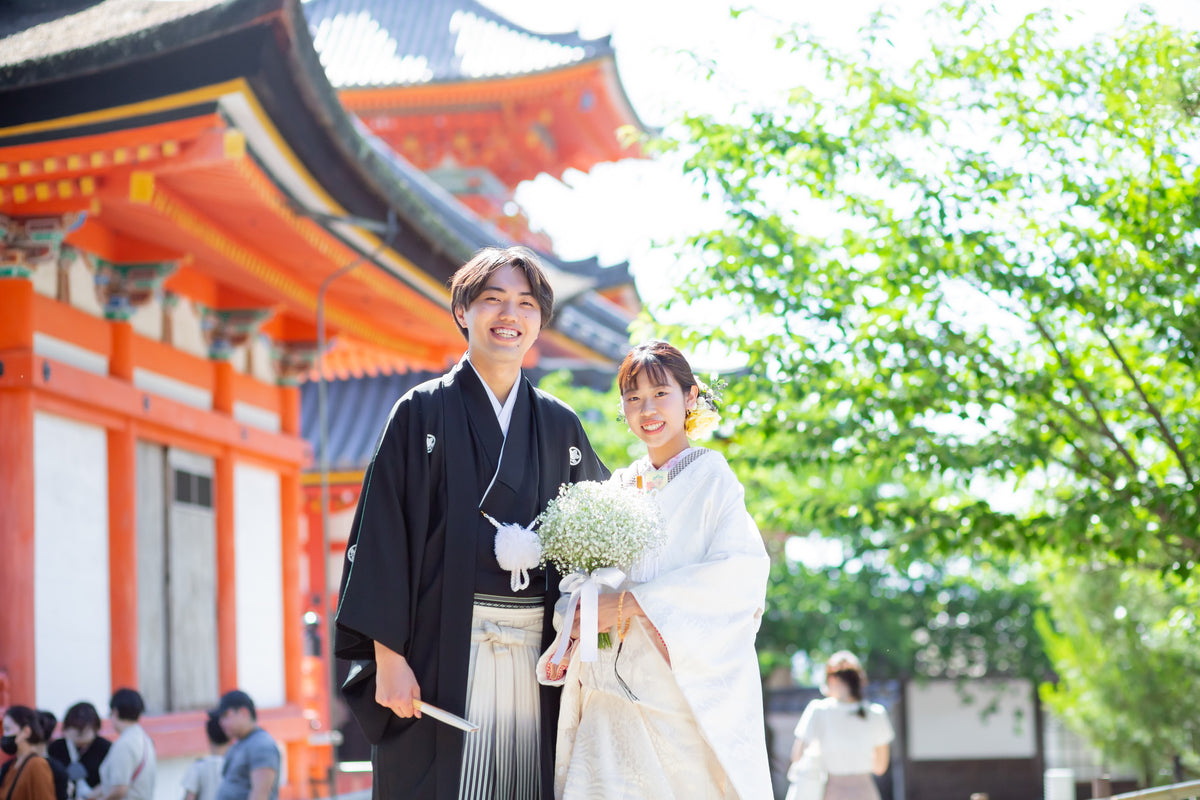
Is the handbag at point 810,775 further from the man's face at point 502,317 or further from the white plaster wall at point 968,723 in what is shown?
the white plaster wall at point 968,723

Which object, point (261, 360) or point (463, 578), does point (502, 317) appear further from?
point (261, 360)

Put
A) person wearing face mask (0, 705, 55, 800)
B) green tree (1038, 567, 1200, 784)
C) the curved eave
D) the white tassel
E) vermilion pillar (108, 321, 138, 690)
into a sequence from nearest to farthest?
the white tassel, person wearing face mask (0, 705, 55, 800), vermilion pillar (108, 321, 138, 690), green tree (1038, 567, 1200, 784), the curved eave

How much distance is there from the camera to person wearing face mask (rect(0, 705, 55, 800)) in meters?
5.31

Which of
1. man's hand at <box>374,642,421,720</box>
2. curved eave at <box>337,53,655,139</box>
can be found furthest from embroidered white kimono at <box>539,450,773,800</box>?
curved eave at <box>337,53,655,139</box>

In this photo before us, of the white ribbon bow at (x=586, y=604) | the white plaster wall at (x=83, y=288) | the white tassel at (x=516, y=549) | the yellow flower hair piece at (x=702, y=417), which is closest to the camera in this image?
the white ribbon bow at (x=586, y=604)

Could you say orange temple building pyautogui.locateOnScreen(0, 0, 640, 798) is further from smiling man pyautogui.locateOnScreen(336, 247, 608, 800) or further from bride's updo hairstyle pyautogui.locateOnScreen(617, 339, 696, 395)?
bride's updo hairstyle pyautogui.locateOnScreen(617, 339, 696, 395)

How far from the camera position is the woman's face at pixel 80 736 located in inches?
239

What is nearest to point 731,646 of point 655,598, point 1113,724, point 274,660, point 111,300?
point 655,598

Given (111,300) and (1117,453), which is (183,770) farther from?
(1117,453)

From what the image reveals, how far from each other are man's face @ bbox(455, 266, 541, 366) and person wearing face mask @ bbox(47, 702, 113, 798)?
329 centimetres

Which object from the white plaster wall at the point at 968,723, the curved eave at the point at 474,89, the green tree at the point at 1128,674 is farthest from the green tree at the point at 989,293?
the white plaster wall at the point at 968,723

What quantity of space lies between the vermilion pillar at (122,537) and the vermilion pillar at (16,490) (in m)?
0.88

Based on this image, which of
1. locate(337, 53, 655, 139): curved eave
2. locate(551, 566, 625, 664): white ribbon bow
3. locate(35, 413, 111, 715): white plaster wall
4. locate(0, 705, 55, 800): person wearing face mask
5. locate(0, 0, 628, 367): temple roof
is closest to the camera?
locate(551, 566, 625, 664): white ribbon bow

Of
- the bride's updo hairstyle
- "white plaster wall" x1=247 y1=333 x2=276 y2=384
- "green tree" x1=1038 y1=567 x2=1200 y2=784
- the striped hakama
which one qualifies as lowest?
"green tree" x1=1038 y1=567 x2=1200 y2=784
